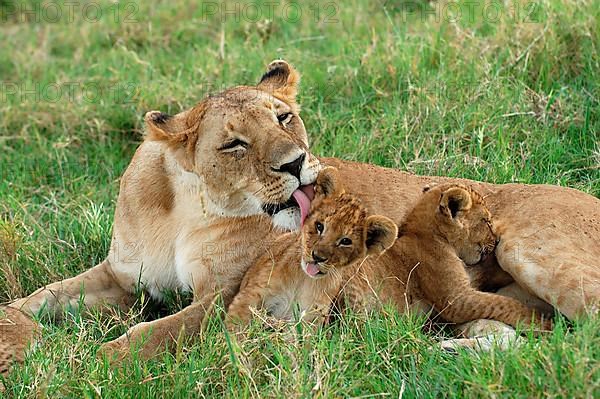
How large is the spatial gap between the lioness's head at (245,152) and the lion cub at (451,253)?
454mm

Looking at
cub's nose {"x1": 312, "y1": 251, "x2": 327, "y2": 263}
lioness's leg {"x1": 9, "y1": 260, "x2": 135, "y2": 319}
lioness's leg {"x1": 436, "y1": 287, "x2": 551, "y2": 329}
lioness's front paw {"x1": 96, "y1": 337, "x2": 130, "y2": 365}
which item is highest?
cub's nose {"x1": 312, "y1": 251, "x2": 327, "y2": 263}

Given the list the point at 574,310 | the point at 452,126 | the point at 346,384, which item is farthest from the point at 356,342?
the point at 452,126

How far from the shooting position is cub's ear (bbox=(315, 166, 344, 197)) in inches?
131

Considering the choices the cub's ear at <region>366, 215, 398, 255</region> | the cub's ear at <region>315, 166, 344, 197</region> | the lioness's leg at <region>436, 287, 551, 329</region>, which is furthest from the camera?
the lioness's leg at <region>436, 287, 551, 329</region>

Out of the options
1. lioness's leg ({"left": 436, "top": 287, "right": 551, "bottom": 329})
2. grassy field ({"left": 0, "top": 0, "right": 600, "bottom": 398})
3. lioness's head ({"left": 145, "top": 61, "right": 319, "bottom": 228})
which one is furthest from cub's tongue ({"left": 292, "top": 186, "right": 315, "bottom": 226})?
lioness's leg ({"left": 436, "top": 287, "right": 551, "bottom": 329})

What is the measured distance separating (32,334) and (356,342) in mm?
1091

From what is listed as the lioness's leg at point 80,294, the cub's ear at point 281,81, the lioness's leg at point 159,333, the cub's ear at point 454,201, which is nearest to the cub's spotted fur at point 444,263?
the cub's ear at point 454,201

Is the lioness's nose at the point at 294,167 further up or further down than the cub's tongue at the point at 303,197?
further up

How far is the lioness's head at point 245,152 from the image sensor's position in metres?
3.49

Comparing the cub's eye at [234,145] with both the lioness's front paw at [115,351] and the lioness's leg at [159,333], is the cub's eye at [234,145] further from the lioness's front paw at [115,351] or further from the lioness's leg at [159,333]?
the lioness's front paw at [115,351]

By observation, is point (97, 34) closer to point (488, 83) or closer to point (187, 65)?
point (187, 65)

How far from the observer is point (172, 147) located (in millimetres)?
3787

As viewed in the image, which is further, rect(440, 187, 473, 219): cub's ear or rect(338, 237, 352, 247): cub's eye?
rect(440, 187, 473, 219): cub's ear

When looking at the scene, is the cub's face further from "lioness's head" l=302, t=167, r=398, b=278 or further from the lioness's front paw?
the lioness's front paw
